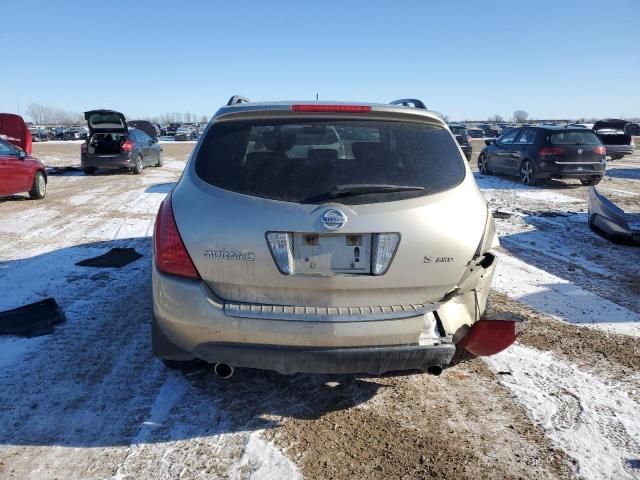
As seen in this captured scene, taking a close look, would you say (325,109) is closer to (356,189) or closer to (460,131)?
(356,189)

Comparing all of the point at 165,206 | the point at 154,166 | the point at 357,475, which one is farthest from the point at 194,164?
the point at 154,166

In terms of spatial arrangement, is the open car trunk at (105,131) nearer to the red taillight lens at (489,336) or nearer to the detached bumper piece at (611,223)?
the detached bumper piece at (611,223)

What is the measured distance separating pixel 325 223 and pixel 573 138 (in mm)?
13203

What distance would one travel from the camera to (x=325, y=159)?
286 centimetres

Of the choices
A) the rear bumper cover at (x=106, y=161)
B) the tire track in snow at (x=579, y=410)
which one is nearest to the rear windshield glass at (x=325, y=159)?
the tire track in snow at (x=579, y=410)

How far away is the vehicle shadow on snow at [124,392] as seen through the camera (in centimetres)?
284

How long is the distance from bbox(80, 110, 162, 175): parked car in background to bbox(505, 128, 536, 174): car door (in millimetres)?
12261

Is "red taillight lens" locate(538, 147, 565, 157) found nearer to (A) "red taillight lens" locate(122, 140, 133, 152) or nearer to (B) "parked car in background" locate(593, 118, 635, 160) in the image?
(B) "parked car in background" locate(593, 118, 635, 160)

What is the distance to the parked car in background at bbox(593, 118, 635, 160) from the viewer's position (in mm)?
22891

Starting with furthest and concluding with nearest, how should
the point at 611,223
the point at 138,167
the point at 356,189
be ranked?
the point at 138,167, the point at 611,223, the point at 356,189

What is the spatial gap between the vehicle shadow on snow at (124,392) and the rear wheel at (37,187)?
811 centimetres

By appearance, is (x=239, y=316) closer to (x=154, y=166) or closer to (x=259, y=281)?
(x=259, y=281)

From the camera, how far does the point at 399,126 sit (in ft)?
9.89

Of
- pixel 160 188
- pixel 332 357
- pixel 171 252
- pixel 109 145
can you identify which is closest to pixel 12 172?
pixel 160 188
